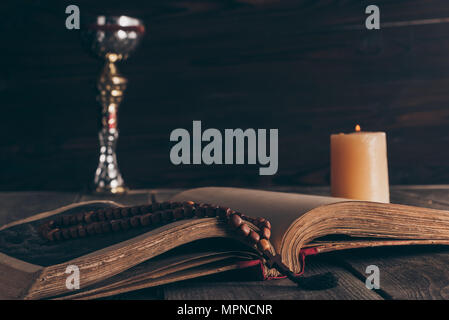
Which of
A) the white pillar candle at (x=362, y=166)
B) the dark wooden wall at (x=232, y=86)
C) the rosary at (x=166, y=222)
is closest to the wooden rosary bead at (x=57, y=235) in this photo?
A: the rosary at (x=166, y=222)

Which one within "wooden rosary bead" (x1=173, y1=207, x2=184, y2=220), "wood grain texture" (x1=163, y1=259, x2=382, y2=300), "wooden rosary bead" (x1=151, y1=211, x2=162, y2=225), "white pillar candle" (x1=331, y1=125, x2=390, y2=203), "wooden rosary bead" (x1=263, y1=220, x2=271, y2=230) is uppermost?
"white pillar candle" (x1=331, y1=125, x2=390, y2=203)

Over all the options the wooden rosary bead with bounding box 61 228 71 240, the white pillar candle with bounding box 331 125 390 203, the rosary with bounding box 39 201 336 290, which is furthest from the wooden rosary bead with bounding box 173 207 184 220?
the white pillar candle with bounding box 331 125 390 203

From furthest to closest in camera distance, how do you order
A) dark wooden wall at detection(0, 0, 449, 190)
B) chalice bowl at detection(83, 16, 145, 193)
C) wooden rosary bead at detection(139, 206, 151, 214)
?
dark wooden wall at detection(0, 0, 449, 190), chalice bowl at detection(83, 16, 145, 193), wooden rosary bead at detection(139, 206, 151, 214)

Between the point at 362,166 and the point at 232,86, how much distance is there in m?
0.73

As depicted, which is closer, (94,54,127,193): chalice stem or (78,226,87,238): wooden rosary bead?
(78,226,87,238): wooden rosary bead

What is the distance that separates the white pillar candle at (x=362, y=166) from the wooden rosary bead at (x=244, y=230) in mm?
372

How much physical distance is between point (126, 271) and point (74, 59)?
1092 mm

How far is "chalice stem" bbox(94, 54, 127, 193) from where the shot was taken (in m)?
1.26

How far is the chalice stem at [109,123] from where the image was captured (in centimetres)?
126

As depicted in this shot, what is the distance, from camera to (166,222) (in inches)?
21.4

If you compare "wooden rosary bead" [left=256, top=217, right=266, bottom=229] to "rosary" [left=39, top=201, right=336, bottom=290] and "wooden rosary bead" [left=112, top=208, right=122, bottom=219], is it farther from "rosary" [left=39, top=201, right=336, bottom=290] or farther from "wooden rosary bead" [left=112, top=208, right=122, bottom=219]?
"wooden rosary bead" [left=112, top=208, right=122, bottom=219]

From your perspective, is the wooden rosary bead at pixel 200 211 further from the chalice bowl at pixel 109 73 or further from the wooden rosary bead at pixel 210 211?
the chalice bowl at pixel 109 73

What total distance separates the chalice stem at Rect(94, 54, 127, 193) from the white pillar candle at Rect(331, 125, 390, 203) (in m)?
0.60

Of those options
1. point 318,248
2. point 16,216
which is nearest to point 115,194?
point 16,216
